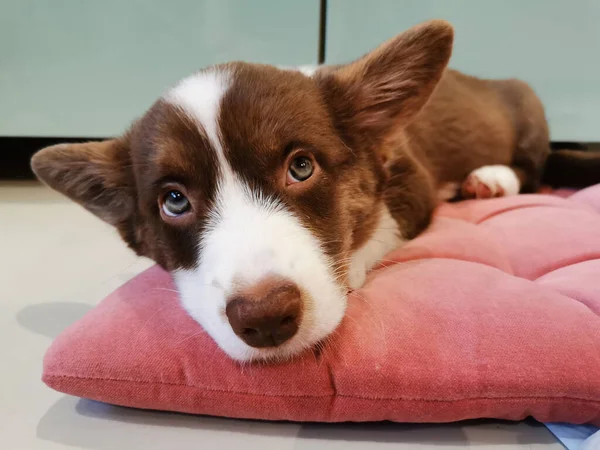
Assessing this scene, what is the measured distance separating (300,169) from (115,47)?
109 inches

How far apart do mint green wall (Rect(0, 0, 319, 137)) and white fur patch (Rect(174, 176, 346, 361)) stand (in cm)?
258

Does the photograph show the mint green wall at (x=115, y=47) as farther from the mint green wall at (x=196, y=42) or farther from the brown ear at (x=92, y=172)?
the brown ear at (x=92, y=172)

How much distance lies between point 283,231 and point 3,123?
340 cm

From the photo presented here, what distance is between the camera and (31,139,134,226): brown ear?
1861 mm

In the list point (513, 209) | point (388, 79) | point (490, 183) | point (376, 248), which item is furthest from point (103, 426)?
point (490, 183)

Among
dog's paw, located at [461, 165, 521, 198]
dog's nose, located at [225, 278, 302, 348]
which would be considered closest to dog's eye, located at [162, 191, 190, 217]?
dog's nose, located at [225, 278, 302, 348]

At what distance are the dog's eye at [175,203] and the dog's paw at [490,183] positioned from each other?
188cm

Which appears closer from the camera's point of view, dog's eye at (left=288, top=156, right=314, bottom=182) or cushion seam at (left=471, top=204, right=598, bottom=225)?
dog's eye at (left=288, top=156, right=314, bottom=182)

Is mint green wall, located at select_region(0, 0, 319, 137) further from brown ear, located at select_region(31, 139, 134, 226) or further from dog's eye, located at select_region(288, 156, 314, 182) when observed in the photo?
dog's eye, located at select_region(288, 156, 314, 182)

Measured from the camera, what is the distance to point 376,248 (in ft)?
6.37

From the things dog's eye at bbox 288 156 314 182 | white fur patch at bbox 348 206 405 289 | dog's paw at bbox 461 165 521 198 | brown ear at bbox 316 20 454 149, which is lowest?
dog's paw at bbox 461 165 521 198

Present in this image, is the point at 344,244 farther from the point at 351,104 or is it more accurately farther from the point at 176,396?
the point at 176,396

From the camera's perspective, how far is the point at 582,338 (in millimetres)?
1373

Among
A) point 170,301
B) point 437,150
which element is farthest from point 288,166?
point 437,150
